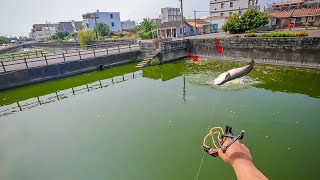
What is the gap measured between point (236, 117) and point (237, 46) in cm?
1300

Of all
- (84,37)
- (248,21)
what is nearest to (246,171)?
(248,21)

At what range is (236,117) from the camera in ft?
29.4

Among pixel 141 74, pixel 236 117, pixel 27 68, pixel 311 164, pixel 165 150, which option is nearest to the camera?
pixel 311 164

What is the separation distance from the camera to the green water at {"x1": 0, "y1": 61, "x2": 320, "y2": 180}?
248 inches

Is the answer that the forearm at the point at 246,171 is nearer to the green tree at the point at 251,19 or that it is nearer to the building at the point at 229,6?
the green tree at the point at 251,19

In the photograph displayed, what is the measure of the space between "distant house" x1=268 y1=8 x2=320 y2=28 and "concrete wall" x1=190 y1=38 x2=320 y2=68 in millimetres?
18250

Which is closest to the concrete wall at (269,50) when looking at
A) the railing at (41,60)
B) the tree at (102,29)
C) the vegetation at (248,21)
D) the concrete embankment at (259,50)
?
the concrete embankment at (259,50)

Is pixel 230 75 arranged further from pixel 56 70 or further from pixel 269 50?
pixel 56 70

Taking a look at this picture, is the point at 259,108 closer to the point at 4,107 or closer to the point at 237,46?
the point at 237,46

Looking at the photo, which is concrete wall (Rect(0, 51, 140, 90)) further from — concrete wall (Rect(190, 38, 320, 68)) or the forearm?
the forearm

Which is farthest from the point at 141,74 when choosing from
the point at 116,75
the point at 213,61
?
the point at 213,61

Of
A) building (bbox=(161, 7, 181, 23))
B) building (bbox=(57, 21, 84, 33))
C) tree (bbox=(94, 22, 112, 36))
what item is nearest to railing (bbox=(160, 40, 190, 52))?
tree (bbox=(94, 22, 112, 36))

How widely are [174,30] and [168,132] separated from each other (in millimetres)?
31334

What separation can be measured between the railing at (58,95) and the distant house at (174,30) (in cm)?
2156
